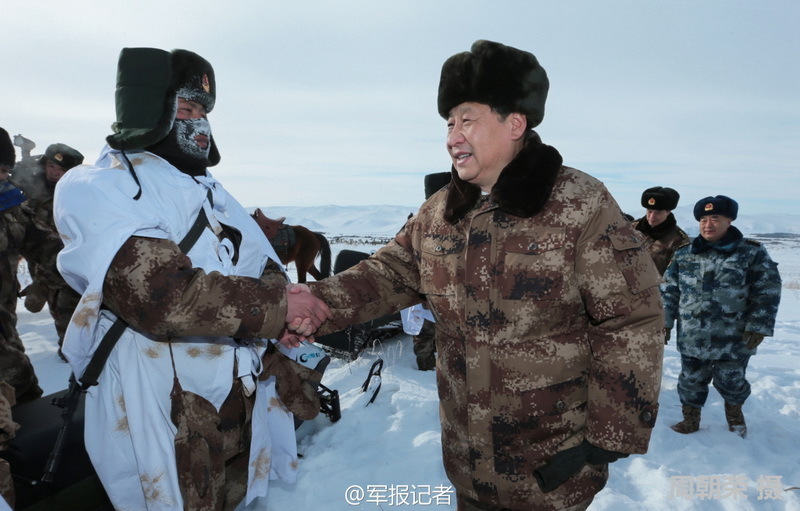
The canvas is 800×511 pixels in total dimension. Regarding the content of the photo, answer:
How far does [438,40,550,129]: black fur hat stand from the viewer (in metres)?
2.07

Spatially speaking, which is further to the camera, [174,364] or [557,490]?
[174,364]

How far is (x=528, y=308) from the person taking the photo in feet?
6.35

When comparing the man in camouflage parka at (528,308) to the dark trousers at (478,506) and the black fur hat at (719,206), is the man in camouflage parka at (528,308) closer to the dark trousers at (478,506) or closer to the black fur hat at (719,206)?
the dark trousers at (478,506)

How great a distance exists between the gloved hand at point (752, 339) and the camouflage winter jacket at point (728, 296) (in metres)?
0.04

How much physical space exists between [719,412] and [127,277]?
6070 millimetres

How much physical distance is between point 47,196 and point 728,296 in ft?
28.3

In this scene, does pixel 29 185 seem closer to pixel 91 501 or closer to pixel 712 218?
pixel 91 501

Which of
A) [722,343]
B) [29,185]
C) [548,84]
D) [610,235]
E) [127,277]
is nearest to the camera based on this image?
[610,235]

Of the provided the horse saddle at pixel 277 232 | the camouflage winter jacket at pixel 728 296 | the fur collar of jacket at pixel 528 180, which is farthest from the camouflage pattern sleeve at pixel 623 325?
the horse saddle at pixel 277 232

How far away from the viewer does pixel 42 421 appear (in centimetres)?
273

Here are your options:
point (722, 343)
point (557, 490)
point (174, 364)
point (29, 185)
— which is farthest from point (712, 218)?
point (29, 185)

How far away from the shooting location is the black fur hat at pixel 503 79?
2.07 metres

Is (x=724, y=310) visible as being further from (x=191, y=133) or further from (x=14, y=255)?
(x=14, y=255)

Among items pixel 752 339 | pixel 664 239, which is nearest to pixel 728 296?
pixel 752 339
